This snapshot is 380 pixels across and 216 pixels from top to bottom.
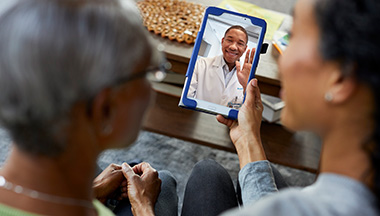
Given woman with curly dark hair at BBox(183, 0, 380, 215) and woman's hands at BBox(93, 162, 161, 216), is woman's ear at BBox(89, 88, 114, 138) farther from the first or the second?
woman's hands at BBox(93, 162, 161, 216)

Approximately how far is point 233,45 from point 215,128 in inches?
15.3

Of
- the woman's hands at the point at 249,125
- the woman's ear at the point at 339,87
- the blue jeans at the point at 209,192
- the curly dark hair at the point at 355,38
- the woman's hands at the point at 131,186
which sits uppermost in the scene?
the curly dark hair at the point at 355,38

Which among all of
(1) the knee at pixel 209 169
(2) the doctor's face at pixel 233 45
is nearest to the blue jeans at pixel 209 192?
(1) the knee at pixel 209 169

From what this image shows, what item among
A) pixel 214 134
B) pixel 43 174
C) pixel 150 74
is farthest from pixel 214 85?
pixel 43 174

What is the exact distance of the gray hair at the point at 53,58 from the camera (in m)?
0.51

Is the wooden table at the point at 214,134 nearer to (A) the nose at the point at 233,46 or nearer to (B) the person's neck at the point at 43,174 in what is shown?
(A) the nose at the point at 233,46

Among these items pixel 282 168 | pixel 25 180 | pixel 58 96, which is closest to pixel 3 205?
pixel 25 180

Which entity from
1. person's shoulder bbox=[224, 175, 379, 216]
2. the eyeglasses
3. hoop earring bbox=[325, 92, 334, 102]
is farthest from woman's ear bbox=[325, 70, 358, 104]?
the eyeglasses

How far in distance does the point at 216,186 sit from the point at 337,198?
21.5 inches

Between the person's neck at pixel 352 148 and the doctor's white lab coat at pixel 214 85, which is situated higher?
the person's neck at pixel 352 148

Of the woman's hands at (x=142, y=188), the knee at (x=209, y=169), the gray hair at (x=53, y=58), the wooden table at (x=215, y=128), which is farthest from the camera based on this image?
the wooden table at (x=215, y=128)

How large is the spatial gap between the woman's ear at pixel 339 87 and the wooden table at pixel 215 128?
2.60 ft

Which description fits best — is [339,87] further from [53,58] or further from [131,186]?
[131,186]

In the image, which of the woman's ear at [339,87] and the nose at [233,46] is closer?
the woman's ear at [339,87]
